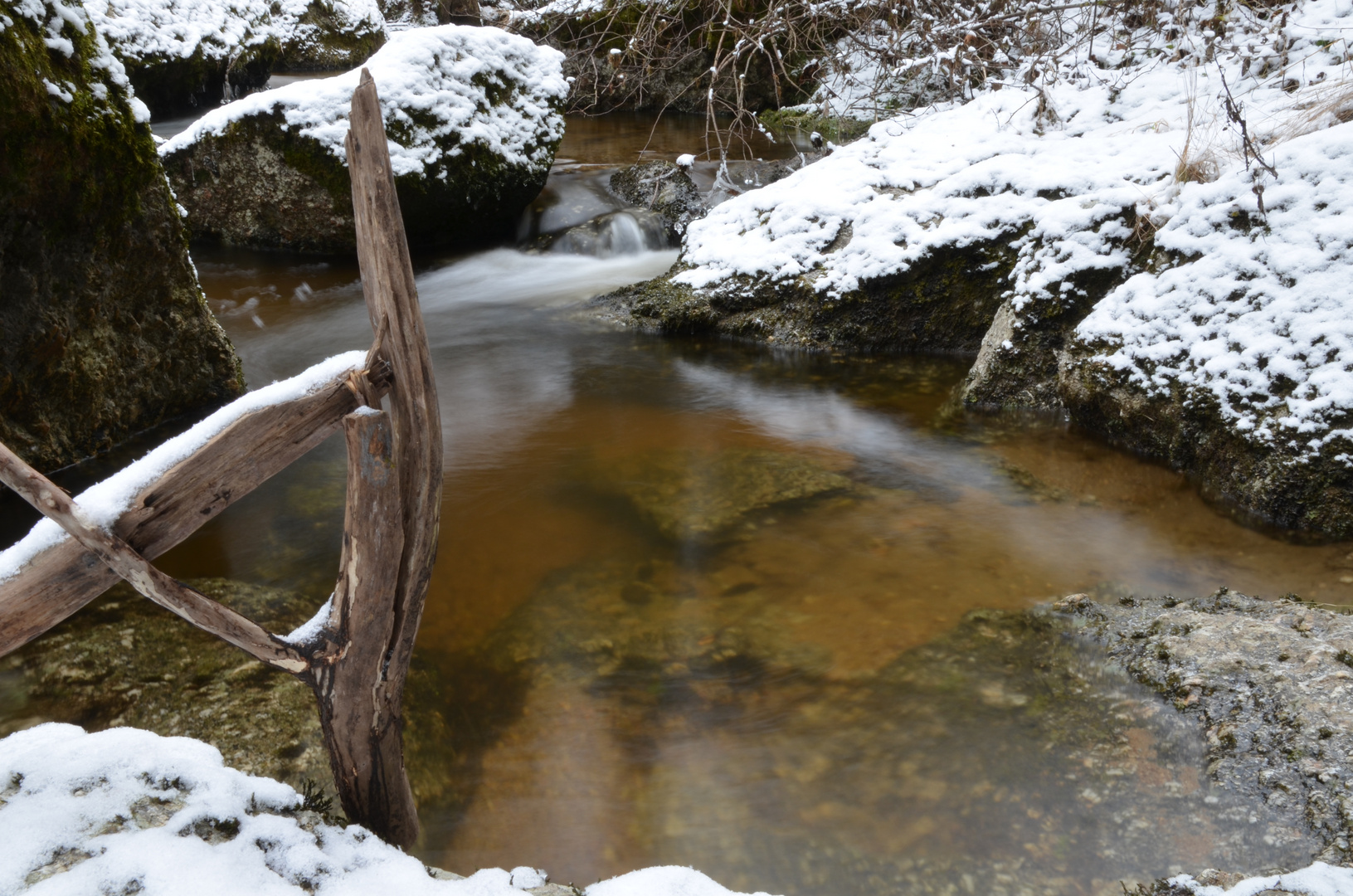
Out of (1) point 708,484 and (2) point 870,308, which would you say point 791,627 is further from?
(2) point 870,308

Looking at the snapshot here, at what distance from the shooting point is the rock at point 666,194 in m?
9.72

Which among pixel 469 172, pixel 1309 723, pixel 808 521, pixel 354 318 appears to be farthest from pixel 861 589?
pixel 469 172

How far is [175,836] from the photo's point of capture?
1829mm

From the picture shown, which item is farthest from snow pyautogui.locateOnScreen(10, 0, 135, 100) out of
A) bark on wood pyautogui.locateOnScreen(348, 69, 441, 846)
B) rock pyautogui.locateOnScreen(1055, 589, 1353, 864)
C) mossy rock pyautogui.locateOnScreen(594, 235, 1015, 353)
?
rock pyautogui.locateOnScreen(1055, 589, 1353, 864)

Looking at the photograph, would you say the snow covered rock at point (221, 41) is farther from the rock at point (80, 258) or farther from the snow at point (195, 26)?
the rock at point (80, 258)

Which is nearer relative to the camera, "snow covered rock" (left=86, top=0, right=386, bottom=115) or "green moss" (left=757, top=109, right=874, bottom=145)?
"green moss" (left=757, top=109, right=874, bottom=145)

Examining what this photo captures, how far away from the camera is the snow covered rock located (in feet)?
42.6

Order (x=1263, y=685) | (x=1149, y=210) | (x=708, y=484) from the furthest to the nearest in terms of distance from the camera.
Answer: (x=1149, y=210), (x=708, y=484), (x=1263, y=685)

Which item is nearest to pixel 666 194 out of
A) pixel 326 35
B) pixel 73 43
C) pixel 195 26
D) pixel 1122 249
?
pixel 1122 249

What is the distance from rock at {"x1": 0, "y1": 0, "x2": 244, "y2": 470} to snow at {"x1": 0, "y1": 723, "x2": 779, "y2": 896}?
9.47 ft

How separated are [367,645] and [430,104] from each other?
7.50 m

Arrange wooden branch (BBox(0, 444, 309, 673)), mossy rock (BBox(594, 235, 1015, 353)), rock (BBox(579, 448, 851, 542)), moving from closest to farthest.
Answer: wooden branch (BBox(0, 444, 309, 673)) < rock (BBox(579, 448, 851, 542)) < mossy rock (BBox(594, 235, 1015, 353))

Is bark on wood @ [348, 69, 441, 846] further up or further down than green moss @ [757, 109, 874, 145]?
further down

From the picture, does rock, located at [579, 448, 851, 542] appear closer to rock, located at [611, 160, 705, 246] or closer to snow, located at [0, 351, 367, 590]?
snow, located at [0, 351, 367, 590]
